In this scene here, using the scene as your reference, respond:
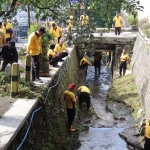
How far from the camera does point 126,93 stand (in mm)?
15578

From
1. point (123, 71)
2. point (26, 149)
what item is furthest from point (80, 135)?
point (123, 71)

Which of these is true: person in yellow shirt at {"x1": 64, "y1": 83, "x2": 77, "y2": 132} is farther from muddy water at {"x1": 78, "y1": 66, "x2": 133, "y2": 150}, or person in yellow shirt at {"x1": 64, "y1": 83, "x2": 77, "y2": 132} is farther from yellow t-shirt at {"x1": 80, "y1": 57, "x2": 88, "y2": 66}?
yellow t-shirt at {"x1": 80, "y1": 57, "x2": 88, "y2": 66}

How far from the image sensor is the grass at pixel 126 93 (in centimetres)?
1413

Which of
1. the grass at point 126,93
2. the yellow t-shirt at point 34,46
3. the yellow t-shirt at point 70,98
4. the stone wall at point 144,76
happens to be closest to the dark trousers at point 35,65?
the yellow t-shirt at point 34,46

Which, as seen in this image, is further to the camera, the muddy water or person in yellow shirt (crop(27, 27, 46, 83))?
the muddy water

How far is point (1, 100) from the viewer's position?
784cm

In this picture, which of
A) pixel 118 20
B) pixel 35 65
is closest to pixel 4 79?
pixel 35 65

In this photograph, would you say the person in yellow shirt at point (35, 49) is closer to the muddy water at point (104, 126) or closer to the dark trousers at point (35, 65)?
the dark trousers at point (35, 65)

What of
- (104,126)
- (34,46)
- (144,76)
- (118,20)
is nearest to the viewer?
(34,46)

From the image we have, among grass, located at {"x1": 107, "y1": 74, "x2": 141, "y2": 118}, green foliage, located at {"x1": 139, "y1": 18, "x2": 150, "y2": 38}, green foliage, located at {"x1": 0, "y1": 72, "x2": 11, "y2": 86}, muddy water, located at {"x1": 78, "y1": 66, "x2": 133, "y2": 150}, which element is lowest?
muddy water, located at {"x1": 78, "y1": 66, "x2": 133, "y2": 150}

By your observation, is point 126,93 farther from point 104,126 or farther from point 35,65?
point 35,65

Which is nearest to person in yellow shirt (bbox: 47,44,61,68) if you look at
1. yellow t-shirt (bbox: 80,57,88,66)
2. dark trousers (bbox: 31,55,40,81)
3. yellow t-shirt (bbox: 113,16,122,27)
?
dark trousers (bbox: 31,55,40,81)

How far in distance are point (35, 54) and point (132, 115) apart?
231 inches

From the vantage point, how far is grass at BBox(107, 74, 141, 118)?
556 inches
